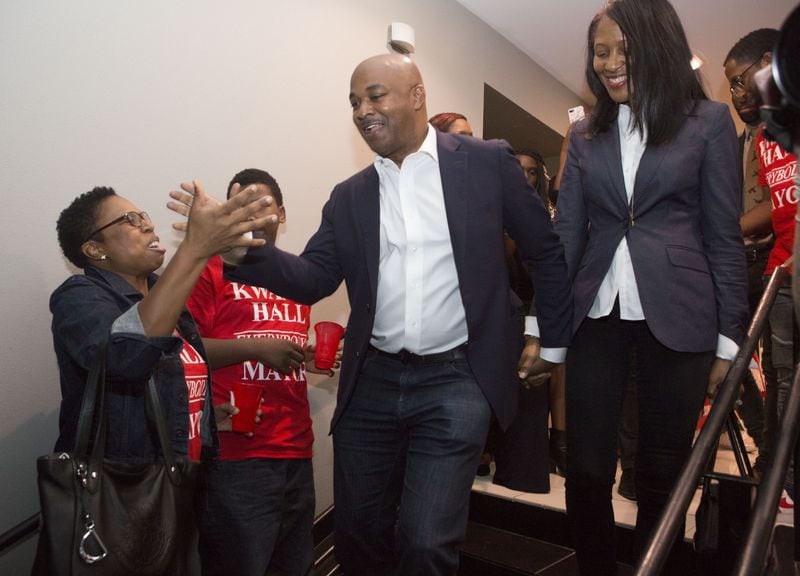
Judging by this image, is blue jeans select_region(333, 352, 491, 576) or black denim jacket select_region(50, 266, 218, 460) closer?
black denim jacket select_region(50, 266, 218, 460)

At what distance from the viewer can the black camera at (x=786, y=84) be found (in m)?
0.79

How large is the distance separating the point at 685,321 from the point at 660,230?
10.5 inches

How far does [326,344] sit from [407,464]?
589 mm

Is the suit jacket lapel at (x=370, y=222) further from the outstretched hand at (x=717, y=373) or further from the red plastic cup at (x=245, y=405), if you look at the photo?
the outstretched hand at (x=717, y=373)

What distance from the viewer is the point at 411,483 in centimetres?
174

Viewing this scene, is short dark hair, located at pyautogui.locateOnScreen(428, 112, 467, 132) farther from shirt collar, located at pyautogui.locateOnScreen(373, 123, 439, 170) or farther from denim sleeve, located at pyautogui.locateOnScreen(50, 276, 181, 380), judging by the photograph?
denim sleeve, located at pyautogui.locateOnScreen(50, 276, 181, 380)

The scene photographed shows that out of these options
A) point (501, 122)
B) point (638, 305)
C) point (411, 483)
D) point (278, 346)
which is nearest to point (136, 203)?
point (278, 346)

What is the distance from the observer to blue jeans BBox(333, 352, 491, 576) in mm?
1676

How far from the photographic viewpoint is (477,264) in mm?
1834

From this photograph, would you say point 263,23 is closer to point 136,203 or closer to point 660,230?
point 136,203

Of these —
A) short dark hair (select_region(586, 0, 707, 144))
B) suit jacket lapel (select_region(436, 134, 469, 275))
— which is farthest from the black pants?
short dark hair (select_region(586, 0, 707, 144))

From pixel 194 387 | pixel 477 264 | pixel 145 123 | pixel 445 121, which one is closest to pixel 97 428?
pixel 194 387

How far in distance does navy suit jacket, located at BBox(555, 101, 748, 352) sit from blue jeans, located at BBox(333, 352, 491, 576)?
0.48 metres

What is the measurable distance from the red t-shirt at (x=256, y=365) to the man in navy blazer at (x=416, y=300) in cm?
39
